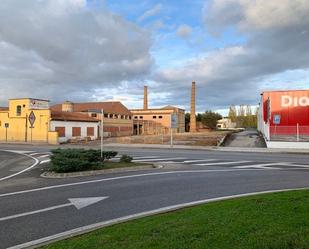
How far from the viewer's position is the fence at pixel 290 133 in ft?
118

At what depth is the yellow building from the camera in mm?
51344

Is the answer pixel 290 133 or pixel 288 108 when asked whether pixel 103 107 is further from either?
pixel 290 133

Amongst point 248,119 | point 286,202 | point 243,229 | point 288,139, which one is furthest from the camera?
point 248,119

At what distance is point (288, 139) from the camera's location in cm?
3650

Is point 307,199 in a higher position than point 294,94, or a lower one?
lower

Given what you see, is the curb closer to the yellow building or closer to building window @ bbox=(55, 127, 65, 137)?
the yellow building

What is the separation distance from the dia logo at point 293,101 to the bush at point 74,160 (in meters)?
32.7

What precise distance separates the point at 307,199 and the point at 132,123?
236 ft

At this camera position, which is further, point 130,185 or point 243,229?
point 130,185

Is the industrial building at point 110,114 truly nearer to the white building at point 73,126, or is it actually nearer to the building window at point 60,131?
the white building at point 73,126

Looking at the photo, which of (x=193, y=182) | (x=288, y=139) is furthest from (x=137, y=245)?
(x=288, y=139)

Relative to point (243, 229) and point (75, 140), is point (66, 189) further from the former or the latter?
point (75, 140)

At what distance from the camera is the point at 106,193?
11.0m

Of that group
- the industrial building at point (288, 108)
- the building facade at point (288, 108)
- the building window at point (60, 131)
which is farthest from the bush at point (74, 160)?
the building window at point (60, 131)
